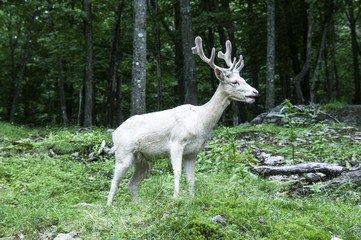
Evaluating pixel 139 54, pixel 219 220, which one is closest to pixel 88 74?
pixel 139 54

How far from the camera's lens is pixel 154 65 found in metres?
20.9

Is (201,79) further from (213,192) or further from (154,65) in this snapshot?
(213,192)

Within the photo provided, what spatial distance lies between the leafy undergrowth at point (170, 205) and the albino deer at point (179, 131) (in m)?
0.36

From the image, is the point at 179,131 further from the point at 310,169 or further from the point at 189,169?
the point at 310,169

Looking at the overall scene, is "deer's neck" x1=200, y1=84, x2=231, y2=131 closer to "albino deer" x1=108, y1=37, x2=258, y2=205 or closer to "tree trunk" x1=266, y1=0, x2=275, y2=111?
"albino deer" x1=108, y1=37, x2=258, y2=205

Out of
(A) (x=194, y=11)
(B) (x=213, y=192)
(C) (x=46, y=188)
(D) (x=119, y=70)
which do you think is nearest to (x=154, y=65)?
(D) (x=119, y=70)

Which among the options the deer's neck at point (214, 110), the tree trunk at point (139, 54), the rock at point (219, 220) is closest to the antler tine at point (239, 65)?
the deer's neck at point (214, 110)

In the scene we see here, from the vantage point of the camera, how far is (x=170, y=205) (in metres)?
3.67

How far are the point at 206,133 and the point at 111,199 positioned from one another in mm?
1512

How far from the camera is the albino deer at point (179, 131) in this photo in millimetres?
4664

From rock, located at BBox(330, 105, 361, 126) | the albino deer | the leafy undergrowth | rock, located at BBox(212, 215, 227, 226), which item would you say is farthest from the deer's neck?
rock, located at BBox(330, 105, 361, 126)

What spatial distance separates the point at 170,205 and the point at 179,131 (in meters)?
1.22

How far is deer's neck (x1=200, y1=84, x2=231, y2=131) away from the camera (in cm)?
473

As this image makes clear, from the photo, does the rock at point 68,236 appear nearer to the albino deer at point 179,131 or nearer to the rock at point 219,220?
the albino deer at point 179,131
